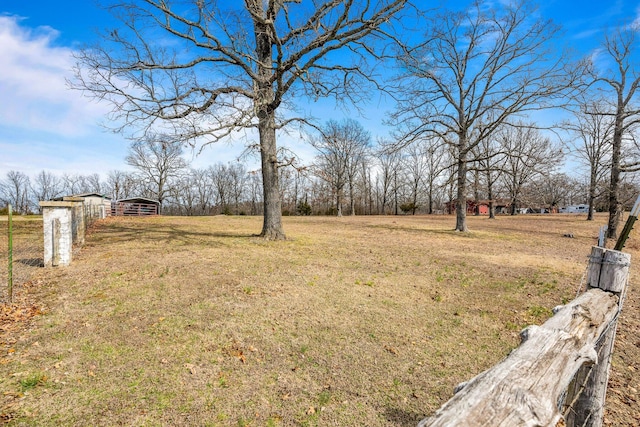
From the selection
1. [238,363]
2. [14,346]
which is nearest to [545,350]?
[238,363]

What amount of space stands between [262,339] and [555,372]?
330 centimetres

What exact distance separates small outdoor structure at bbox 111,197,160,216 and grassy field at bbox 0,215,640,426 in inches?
1248

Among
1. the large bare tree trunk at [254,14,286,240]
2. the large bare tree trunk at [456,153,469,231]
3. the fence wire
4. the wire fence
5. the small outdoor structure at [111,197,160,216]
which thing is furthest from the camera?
the small outdoor structure at [111,197,160,216]

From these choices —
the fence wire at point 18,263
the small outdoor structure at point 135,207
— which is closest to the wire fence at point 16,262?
the fence wire at point 18,263

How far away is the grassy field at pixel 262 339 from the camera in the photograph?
288 cm

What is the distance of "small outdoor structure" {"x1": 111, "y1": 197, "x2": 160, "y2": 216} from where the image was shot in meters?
34.5

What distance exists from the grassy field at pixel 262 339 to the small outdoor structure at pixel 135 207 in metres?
31.7

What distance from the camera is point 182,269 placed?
22.0 feet

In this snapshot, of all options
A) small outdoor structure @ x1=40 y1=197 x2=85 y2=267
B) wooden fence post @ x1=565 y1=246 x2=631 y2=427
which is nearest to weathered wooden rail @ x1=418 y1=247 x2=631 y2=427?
wooden fence post @ x1=565 y1=246 x2=631 y2=427

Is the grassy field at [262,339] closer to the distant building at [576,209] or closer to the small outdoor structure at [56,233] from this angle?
the small outdoor structure at [56,233]

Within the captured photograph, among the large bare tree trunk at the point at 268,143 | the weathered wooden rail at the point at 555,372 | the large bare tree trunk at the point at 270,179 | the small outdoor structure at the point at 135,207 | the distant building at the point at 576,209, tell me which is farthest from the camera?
the distant building at the point at 576,209

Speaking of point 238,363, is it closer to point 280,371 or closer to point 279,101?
point 280,371

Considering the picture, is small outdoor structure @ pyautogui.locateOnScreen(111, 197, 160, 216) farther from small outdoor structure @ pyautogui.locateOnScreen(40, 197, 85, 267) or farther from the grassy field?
the grassy field

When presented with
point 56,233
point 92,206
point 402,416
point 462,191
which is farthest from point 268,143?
point 92,206
